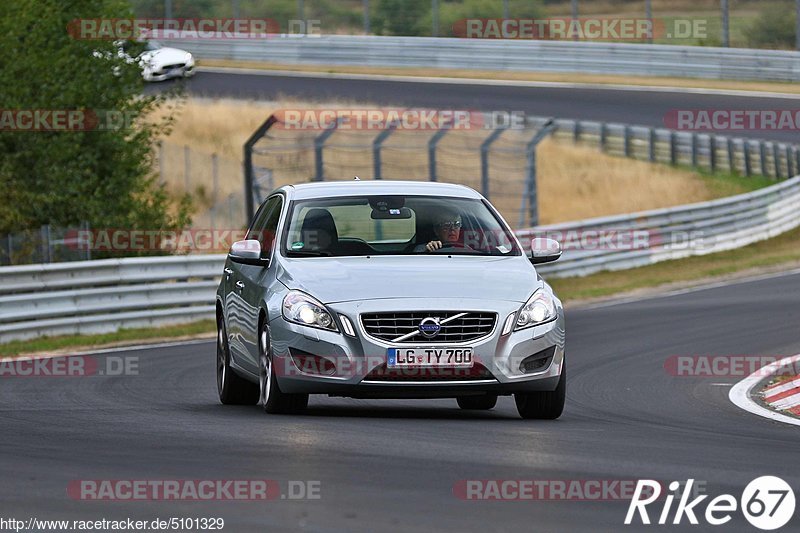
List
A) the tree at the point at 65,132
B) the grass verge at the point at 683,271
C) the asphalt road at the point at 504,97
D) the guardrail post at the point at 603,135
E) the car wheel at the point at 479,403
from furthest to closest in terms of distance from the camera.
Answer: the asphalt road at the point at 504,97, the guardrail post at the point at 603,135, the grass verge at the point at 683,271, the tree at the point at 65,132, the car wheel at the point at 479,403

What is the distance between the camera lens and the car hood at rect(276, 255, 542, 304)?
10.4 m

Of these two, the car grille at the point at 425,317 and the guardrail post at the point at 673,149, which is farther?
the guardrail post at the point at 673,149

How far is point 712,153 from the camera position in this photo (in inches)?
1571

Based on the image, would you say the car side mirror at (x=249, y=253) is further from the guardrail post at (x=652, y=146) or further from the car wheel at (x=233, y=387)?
the guardrail post at (x=652, y=146)

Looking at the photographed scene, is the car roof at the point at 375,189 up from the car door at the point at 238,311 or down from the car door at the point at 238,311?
up

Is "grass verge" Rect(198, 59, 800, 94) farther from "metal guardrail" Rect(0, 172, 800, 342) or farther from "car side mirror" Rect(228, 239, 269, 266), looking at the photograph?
"car side mirror" Rect(228, 239, 269, 266)

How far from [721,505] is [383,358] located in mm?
3279

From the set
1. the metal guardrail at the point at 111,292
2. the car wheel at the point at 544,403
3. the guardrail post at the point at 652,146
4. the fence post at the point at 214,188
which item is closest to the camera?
the car wheel at the point at 544,403

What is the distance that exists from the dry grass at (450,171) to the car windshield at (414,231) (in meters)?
18.6

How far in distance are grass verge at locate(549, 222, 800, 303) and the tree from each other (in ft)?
21.1

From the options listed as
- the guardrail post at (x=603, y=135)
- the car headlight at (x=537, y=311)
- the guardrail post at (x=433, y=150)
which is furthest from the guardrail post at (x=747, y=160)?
the car headlight at (x=537, y=311)

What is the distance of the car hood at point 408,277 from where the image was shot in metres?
10.4

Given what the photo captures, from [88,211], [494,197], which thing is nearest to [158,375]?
[88,211]

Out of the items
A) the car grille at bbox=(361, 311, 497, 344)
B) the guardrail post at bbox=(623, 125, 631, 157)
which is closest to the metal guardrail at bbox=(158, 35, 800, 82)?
the guardrail post at bbox=(623, 125, 631, 157)
